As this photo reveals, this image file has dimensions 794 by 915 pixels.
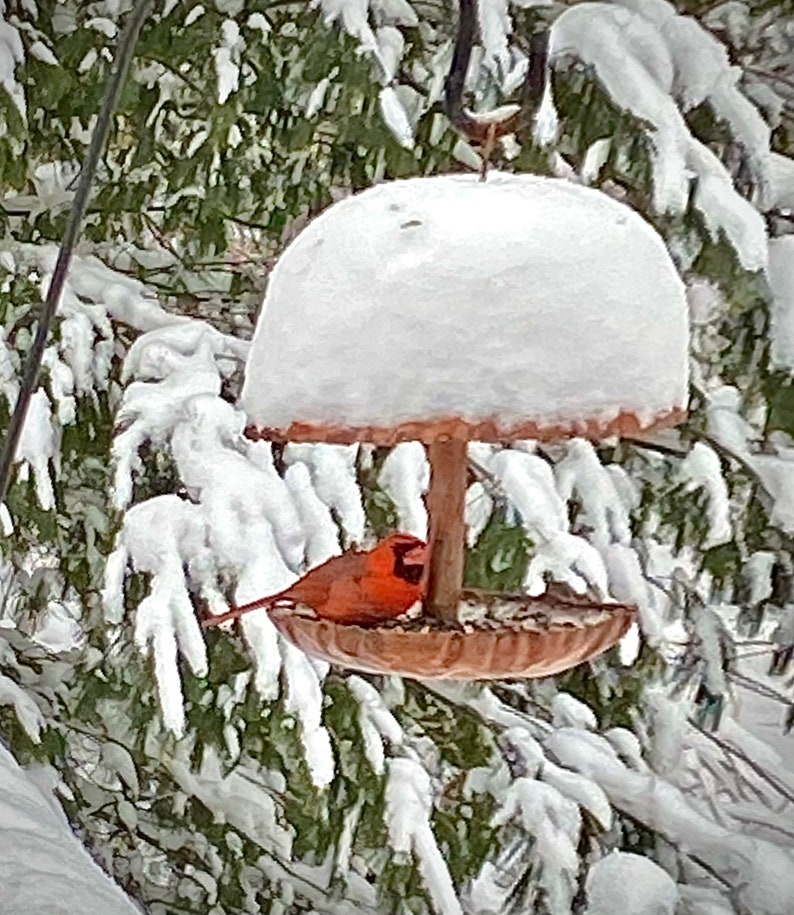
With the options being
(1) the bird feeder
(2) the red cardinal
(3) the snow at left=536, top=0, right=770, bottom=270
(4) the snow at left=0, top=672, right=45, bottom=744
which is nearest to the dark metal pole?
(1) the bird feeder

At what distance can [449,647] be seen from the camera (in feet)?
1.84

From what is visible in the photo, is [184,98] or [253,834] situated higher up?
[184,98]

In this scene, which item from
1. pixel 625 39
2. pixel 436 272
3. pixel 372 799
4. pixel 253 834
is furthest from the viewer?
pixel 253 834

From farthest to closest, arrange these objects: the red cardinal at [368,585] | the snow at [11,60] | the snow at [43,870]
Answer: the snow at [11,60], the snow at [43,870], the red cardinal at [368,585]

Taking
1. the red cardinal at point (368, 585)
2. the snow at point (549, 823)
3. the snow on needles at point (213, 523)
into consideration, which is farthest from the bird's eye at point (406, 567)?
the snow at point (549, 823)

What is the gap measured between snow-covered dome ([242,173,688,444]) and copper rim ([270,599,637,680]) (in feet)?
0.32

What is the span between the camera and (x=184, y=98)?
1392 millimetres

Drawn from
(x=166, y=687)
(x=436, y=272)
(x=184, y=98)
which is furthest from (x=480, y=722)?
(x=436, y=272)

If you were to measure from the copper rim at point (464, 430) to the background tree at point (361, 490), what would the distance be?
20.4 inches

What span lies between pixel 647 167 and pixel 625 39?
0.10 metres

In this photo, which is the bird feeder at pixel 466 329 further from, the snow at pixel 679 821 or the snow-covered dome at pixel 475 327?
the snow at pixel 679 821

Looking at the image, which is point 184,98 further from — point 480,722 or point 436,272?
point 436,272

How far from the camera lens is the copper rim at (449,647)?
0.56m

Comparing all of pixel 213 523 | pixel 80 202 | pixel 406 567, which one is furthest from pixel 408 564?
pixel 213 523
